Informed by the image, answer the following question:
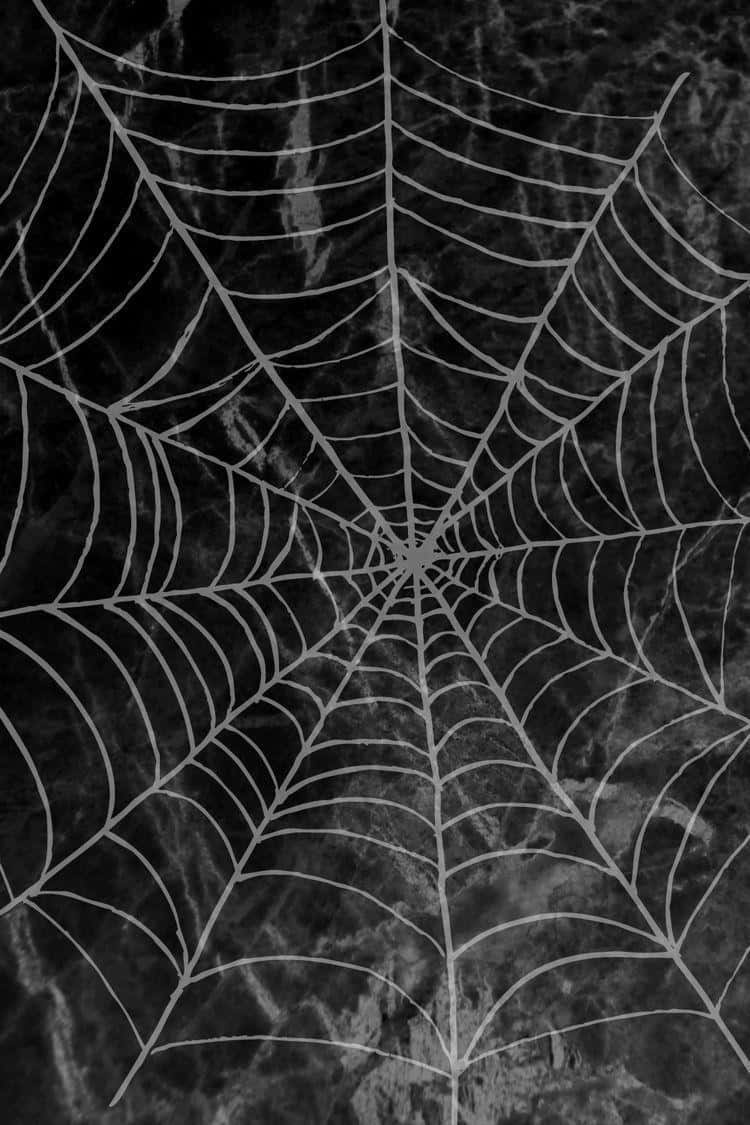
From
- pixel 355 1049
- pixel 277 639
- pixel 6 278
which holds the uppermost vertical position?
pixel 6 278

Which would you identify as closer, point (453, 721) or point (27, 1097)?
point (27, 1097)

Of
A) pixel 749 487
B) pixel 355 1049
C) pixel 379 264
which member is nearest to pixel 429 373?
→ pixel 379 264

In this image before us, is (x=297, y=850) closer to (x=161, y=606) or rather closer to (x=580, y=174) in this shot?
(x=161, y=606)

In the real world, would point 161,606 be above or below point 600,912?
above

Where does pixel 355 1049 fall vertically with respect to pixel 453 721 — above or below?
below

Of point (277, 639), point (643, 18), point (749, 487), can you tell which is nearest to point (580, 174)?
point (643, 18)

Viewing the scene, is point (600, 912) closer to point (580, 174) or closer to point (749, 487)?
point (749, 487)
